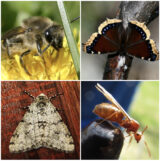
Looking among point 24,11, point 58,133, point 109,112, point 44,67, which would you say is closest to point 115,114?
point 109,112

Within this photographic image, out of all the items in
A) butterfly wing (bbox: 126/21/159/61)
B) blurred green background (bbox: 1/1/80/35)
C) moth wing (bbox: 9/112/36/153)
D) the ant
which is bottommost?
moth wing (bbox: 9/112/36/153)

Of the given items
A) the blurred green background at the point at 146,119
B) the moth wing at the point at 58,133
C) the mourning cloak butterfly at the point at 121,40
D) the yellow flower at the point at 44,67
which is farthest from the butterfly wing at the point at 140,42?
the moth wing at the point at 58,133

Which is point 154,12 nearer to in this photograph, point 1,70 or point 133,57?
point 133,57

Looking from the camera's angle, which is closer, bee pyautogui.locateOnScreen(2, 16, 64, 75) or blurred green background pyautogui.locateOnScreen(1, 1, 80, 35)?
bee pyautogui.locateOnScreen(2, 16, 64, 75)

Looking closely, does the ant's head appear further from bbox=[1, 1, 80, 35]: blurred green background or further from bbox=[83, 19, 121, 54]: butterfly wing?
bbox=[1, 1, 80, 35]: blurred green background

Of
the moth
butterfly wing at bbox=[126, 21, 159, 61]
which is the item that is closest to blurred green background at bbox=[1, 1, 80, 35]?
butterfly wing at bbox=[126, 21, 159, 61]

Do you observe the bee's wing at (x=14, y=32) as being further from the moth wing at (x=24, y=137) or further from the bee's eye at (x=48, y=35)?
the moth wing at (x=24, y=137)

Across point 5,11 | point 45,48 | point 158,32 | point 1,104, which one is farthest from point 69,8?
point 1,104
